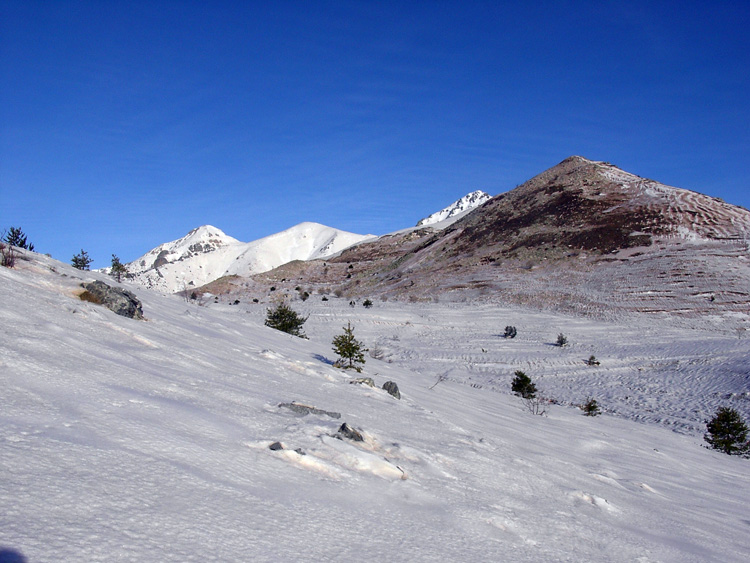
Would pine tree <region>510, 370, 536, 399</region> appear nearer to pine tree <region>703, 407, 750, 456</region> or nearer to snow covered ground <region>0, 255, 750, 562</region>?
pine tree <region>703, 407, 750, 456</region>

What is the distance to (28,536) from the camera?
1723 millimetres

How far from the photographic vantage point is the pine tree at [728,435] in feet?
34.7

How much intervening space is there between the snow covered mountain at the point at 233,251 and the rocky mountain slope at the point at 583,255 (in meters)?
56.5

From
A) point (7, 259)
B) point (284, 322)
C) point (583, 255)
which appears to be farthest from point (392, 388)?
point (583, 255)

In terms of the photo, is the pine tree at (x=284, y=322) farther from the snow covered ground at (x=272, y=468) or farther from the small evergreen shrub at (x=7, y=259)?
the small evergreen shrub at (x=7, y=259)

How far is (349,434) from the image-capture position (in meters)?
3.94

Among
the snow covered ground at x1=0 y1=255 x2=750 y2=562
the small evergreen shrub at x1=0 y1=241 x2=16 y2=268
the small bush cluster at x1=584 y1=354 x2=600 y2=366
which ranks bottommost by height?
the snow covered ground at x1=0 y1=255 x2=750 y2=562

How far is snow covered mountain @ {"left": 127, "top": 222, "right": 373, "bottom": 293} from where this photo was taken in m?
109

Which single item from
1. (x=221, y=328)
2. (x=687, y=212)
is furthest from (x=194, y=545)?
(x=687, y=212)

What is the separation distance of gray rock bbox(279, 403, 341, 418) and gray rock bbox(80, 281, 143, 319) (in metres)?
3.43

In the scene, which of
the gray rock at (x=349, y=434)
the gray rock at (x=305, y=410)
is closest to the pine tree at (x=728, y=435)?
the gray rock at (x=305, y=410)

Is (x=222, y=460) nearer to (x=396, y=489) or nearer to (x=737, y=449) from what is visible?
(x=396, y=489)

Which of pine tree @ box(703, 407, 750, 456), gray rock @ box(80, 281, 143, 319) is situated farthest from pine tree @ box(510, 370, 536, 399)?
gray rock @ box(80, 281, 143, 319)

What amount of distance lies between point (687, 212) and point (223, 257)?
9885cm
